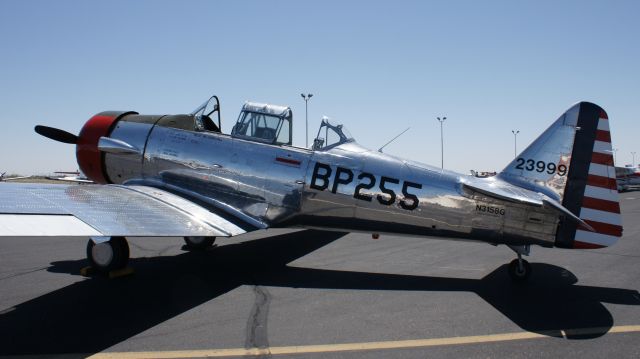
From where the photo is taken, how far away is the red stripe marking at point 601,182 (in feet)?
20.3

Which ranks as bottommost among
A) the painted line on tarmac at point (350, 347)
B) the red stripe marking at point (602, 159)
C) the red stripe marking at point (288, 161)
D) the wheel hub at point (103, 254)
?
→ the painted line on tarmac at point (350, 347)

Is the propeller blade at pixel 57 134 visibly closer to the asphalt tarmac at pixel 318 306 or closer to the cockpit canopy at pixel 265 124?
the asphalt tarmac at pixel 318 306

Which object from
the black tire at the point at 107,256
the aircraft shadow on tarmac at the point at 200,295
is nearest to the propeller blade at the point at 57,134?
the aircraft shadow on tarmac at the point at 200,295

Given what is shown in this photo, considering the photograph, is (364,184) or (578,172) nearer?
(578,172)

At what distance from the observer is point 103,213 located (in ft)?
18.3

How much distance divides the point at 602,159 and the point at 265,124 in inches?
206

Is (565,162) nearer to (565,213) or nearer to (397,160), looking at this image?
(565,213)

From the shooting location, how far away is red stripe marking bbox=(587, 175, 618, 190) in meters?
6.18

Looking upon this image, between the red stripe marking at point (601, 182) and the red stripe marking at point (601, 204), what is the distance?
214 millimetres

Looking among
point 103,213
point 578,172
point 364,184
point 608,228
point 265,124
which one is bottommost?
point 608,228

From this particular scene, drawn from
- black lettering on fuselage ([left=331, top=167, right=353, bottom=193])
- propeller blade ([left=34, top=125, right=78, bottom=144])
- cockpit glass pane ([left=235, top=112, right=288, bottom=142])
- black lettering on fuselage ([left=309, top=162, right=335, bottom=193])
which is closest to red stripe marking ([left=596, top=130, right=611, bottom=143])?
black lettering on fuselage ([left=331, top=167, right=353, bottom=193])

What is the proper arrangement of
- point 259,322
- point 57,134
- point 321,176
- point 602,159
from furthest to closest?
1. point 57,134
2. point 321,176
3. point 602,159
4. point 259,322

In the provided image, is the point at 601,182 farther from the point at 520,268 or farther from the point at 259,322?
the point at 259,322

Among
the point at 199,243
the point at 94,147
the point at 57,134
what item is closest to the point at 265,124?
the point at 199,243
